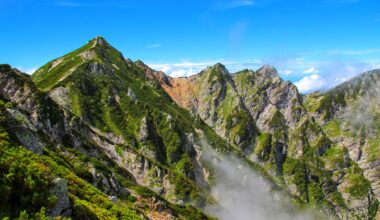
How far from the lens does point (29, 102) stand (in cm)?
15850

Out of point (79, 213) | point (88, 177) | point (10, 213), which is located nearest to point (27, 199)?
point (10, 213)

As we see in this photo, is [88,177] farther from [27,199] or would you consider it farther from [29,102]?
[29,102]


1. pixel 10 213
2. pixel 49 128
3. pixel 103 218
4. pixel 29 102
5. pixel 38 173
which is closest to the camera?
pixel 10 213

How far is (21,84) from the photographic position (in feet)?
538

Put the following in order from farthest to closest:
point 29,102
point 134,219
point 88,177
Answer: point 29,102 < point 88,177 < point 134,219

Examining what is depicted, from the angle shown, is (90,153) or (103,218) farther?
(90,153)

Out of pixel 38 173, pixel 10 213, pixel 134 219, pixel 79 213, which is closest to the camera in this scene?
pixel 10 213

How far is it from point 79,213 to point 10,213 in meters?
9.16

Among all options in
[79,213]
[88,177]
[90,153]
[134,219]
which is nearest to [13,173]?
[79,213]

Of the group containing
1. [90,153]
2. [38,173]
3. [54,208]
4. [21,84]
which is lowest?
[90,153]

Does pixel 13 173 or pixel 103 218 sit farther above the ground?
pixel 13 173

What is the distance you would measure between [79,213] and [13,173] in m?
8.92

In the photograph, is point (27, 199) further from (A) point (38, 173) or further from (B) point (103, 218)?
(B) point (103, 218)

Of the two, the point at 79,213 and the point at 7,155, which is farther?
the point at 79,213
